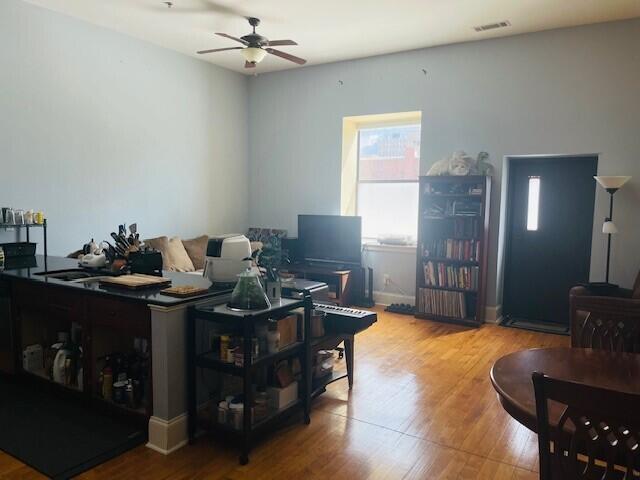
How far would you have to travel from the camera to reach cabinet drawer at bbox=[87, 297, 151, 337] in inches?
106

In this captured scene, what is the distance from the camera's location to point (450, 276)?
5.54 meters

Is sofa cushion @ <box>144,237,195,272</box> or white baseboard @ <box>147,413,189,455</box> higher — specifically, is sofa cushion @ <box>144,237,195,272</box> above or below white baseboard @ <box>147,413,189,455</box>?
above

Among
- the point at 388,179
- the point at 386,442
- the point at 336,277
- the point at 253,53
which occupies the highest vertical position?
the point at 253,53

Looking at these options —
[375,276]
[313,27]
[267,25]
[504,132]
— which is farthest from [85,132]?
[504,132]

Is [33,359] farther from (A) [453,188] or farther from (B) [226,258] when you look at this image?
(A) [453,188]

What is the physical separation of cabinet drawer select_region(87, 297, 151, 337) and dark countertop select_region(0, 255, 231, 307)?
0.05 m

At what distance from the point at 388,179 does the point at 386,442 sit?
14.0 feet

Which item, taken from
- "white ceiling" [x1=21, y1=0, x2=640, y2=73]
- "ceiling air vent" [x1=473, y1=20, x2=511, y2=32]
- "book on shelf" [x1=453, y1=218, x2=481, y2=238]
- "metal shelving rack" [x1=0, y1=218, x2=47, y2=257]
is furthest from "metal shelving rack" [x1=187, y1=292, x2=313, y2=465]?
"ceiling air vent" [x1=473, y1=20, x2=511, y2=32]

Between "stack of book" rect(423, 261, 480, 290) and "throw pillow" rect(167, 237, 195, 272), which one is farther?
"throw pillow" rect(167, 237, 195, 272)

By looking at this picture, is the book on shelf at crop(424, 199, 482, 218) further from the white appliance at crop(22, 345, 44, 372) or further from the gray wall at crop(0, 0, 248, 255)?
the white appliance at crop(22, 345, 44, 372)

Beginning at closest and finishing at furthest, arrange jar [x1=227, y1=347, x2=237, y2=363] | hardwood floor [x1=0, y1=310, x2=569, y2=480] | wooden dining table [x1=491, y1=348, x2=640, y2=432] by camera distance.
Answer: wooden dining table [x1=491, y1=348, x2=640, y2=432]
hardwood floor [x1=0, y1=310, x2=569, y2=480]
jar [x1=227, y1=347, x2=237, y2=363]

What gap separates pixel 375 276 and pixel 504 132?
2384 millimetres

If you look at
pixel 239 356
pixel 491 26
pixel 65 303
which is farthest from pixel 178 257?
pixel 491 26

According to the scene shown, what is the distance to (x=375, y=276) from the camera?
6.46m
